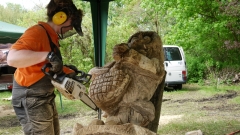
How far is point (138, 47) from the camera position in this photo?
268cm

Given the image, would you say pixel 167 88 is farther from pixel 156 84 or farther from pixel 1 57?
pixel 156 84

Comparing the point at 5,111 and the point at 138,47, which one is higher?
the point at 138,47

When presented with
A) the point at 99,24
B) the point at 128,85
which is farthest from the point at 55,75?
the point at 99,24

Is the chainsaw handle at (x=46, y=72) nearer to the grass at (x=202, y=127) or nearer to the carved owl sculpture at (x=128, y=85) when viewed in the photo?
the carved owl sculpture at (x=128, y=85)

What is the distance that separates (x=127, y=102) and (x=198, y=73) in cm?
908

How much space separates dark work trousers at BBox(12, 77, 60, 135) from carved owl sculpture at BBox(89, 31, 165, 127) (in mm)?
406

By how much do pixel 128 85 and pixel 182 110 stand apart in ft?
14.2

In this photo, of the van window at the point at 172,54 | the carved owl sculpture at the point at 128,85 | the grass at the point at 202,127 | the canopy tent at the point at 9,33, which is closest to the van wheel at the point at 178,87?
the van window at the point at 172,54

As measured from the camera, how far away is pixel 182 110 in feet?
21.4

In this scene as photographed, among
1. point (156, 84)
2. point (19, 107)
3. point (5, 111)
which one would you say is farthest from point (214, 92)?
point (19, 107)

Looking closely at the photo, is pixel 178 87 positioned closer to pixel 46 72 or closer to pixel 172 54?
pixel 172 54

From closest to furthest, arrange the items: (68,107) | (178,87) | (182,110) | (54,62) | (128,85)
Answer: (54,62)
(128,85)
(182,110)
(68,107)
(178,87)

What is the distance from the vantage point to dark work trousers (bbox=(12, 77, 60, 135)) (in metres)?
2.32

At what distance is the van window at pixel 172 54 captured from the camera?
928 centimetres
